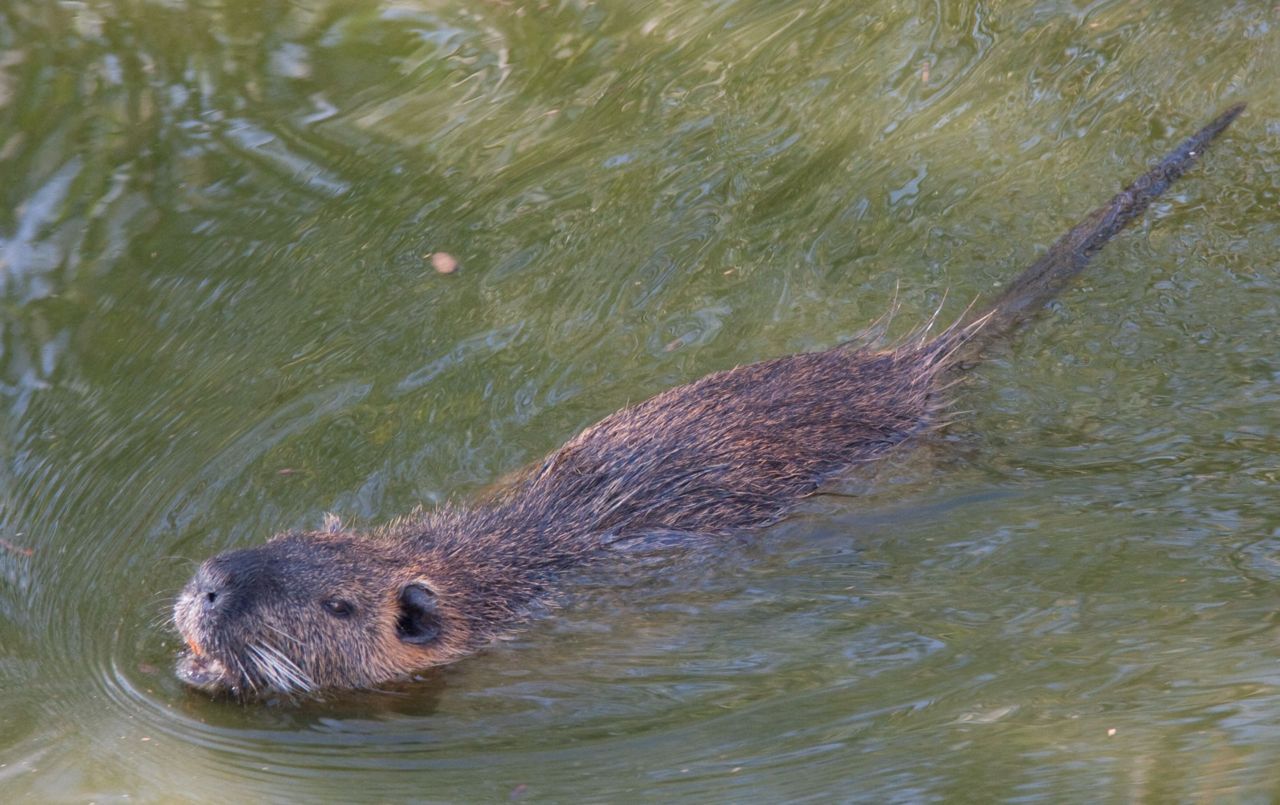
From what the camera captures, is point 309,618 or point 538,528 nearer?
point 309,618

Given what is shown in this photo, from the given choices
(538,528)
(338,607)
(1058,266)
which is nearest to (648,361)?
(538,528)

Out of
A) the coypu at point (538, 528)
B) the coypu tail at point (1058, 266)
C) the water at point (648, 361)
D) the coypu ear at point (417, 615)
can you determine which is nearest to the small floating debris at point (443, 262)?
the water at point (648, 361)

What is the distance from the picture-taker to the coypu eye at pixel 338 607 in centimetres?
434

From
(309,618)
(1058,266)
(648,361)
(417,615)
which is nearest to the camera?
(309,618)

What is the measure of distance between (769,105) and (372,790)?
3885 mm

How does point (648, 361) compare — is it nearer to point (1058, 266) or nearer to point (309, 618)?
point (1058, 266)

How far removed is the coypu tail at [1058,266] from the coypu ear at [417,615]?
2267 millimetres

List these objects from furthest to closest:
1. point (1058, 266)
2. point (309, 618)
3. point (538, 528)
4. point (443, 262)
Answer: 1. point (443, 262)
2. point (1058, 266)
3. point (538, 528)
4. point (309, 618)

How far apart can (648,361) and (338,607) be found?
6.03 ft

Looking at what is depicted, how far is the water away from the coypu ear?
16 centimetres

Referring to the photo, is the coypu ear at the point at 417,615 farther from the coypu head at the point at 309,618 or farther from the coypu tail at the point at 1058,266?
the coypu tail at the point at 1058,266

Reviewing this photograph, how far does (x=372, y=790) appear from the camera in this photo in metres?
3.88

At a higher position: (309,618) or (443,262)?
(443,262)

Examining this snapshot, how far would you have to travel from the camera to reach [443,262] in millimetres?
6027
